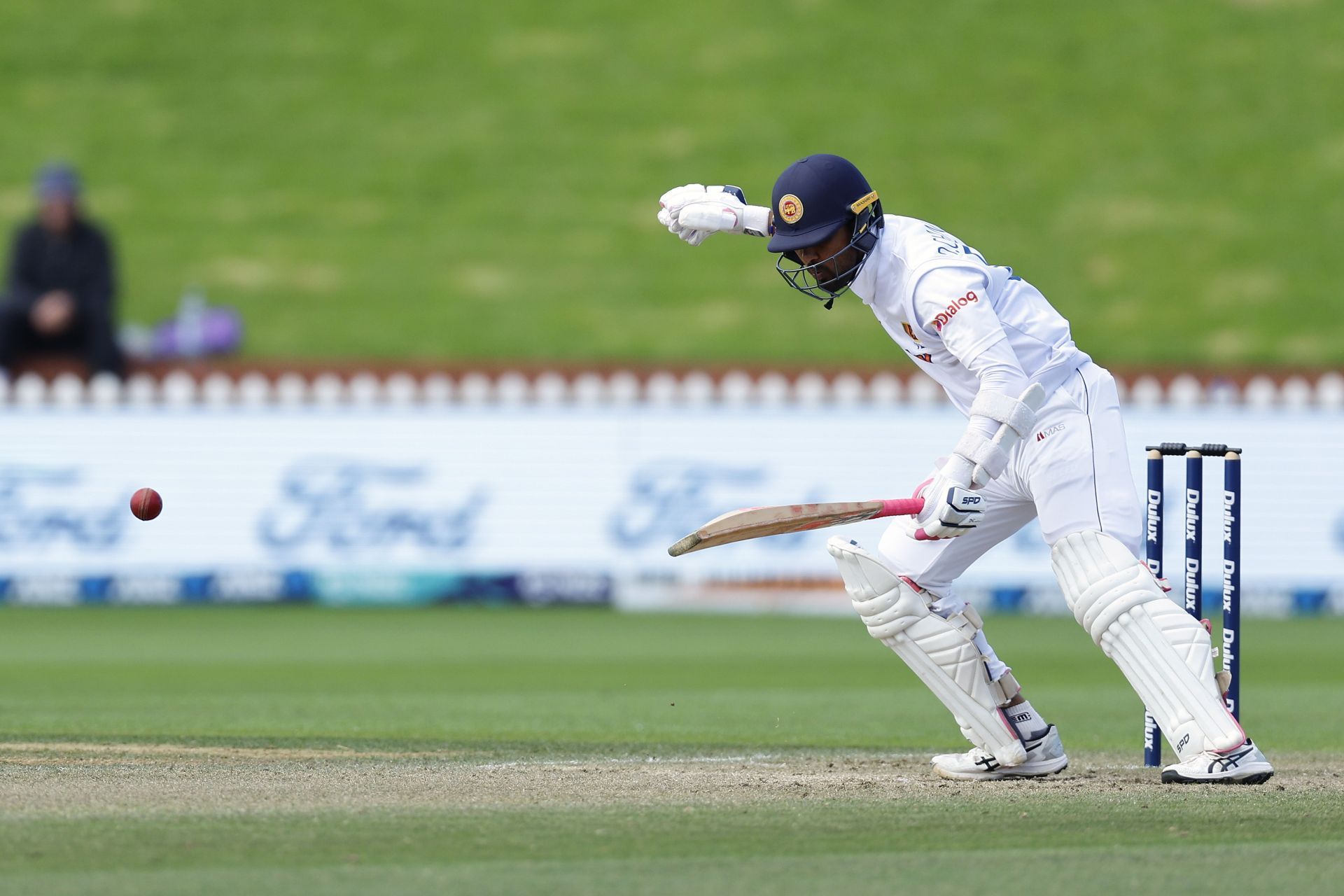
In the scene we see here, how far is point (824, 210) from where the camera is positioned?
544 cm

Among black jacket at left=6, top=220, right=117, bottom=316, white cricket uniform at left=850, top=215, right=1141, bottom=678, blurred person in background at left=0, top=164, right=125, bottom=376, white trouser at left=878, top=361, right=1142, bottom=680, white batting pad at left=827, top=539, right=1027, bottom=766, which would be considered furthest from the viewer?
black jacket at left=6, top=220, right=117, bottom=316

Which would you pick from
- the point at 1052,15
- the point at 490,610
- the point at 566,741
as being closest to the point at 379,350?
the point at 490,610

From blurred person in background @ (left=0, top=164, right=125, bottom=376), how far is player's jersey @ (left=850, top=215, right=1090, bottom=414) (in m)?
10.0

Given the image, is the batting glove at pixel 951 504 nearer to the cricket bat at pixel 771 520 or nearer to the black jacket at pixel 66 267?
the cricket bat at pixel 771 520

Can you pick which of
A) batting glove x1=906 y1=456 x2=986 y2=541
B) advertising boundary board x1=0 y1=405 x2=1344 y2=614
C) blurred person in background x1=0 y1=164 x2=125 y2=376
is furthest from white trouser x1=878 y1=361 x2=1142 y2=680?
blurred person in background x1=0 y1=164 x2=125 y2=376

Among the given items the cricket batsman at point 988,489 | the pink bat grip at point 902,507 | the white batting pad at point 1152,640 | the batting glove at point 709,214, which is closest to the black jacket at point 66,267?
the batting glove at point 709,214

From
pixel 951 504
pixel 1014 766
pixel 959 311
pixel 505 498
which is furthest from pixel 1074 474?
pixel 505 498

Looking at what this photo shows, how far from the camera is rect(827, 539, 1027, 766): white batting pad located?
5668 millimetres

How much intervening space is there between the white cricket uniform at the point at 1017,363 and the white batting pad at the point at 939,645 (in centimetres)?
10

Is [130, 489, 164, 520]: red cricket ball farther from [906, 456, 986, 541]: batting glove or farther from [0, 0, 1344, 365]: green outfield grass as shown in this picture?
[0, 0, 1344, 365]: green outfield grass

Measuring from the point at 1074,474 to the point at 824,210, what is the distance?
1.01 meters

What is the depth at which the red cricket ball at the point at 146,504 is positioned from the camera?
259 inches

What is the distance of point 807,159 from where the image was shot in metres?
5.55

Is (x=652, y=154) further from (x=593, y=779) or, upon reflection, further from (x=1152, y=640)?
(x=1152, y=640)
